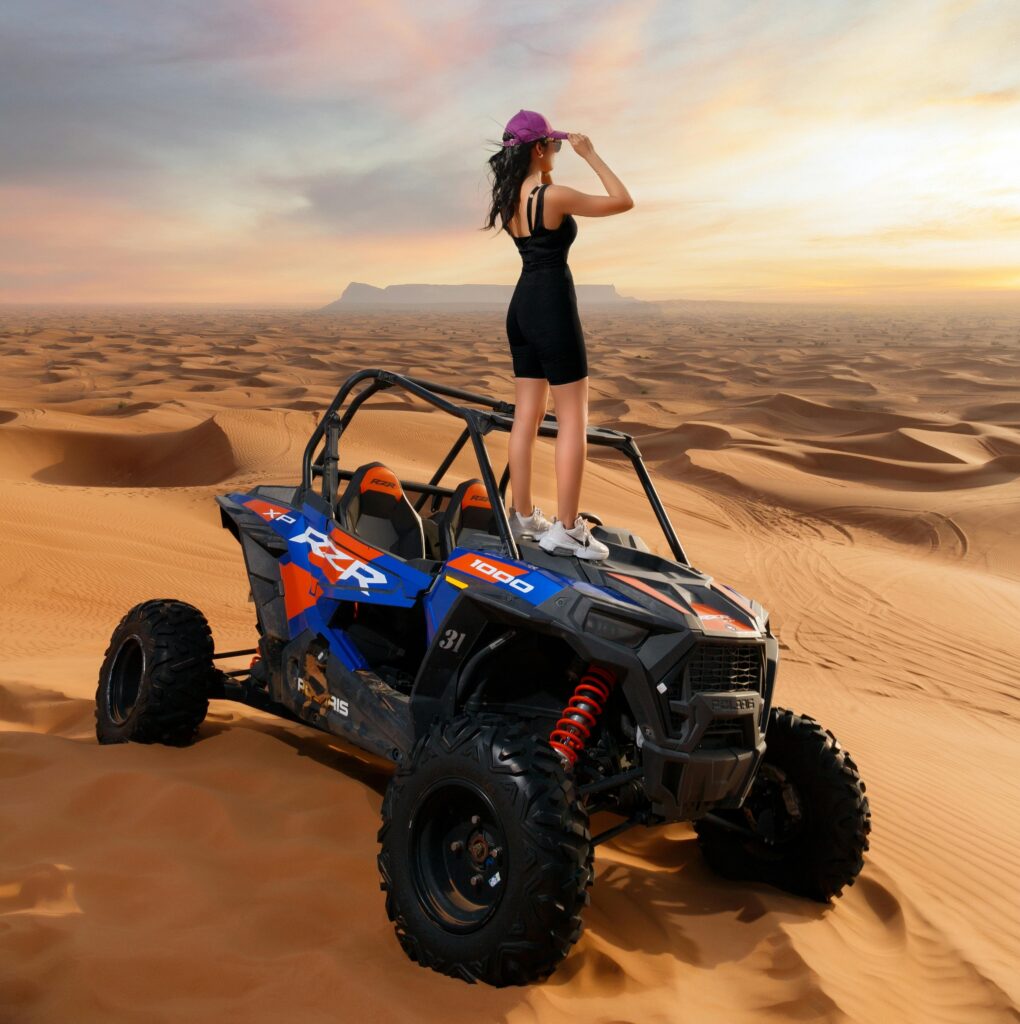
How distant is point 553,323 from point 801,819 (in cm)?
230

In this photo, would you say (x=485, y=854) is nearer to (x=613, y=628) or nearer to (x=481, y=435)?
(x=613, y=628)

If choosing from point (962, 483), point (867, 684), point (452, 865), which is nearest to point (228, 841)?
point (452, 865)

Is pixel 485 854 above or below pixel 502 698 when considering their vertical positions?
below

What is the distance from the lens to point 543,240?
3693 millimetres

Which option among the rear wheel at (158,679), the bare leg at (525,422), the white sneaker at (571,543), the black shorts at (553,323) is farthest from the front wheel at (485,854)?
the rear wheel at (158,679)

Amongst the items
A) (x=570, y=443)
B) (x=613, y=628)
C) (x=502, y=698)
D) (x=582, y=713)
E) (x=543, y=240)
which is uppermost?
(x=543, y=240)

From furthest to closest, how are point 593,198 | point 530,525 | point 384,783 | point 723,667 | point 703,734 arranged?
1. point 384,783
2. point 530,525
3. point 593,198
4. point 723,667
5. point 703,734

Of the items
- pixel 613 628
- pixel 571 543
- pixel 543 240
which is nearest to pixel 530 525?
pixel 571 543

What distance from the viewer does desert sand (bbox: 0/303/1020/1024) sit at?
3.02 meters

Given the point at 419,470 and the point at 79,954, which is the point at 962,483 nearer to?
the point at 419,470

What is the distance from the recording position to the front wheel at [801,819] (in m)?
3.87

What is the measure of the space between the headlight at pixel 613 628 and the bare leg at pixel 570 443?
56 centimetres

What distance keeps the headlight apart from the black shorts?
98 cm

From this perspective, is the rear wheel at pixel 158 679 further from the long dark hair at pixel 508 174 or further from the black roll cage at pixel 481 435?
the long dark hair at pixel 508 174
